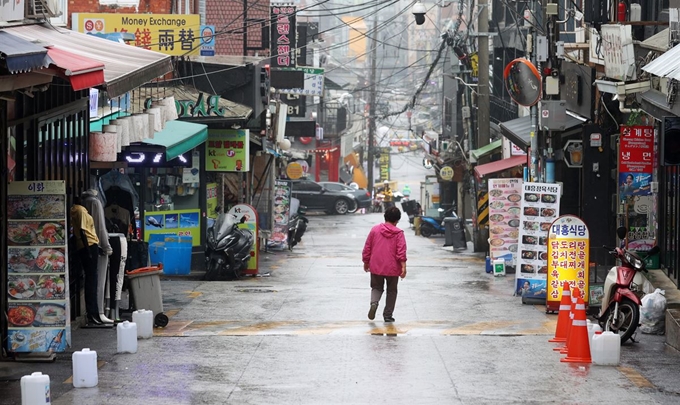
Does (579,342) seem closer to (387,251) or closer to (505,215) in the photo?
(387,251)

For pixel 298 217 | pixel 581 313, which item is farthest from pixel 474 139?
pixel 581 313

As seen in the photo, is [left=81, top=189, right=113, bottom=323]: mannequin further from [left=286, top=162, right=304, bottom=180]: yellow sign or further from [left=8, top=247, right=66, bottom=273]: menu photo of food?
[left=286, top=162, right=304, bottom=180]: yellow sign

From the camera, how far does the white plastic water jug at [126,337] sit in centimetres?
1262

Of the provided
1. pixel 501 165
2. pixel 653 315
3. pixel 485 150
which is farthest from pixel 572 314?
pixel 485 150

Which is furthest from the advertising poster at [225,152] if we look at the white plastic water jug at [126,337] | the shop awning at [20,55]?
the shop awning at [20,55]

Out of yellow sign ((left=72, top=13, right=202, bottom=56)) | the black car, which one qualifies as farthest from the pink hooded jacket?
the black car

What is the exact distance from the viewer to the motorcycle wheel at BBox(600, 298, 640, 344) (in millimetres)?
13453

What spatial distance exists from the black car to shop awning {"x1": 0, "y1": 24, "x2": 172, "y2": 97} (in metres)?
44.6

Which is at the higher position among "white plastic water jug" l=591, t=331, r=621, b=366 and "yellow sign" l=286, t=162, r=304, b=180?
"yellow sign" l=286, t=162, r=304, b=180

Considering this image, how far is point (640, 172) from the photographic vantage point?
1831 centimetres

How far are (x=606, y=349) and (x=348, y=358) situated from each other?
2.76 m

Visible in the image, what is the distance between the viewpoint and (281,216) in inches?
1286

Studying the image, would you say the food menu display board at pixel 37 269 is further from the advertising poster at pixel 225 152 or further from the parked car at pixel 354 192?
the parked car at pixel 354 192

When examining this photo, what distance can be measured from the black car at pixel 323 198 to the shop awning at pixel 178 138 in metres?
36.4
